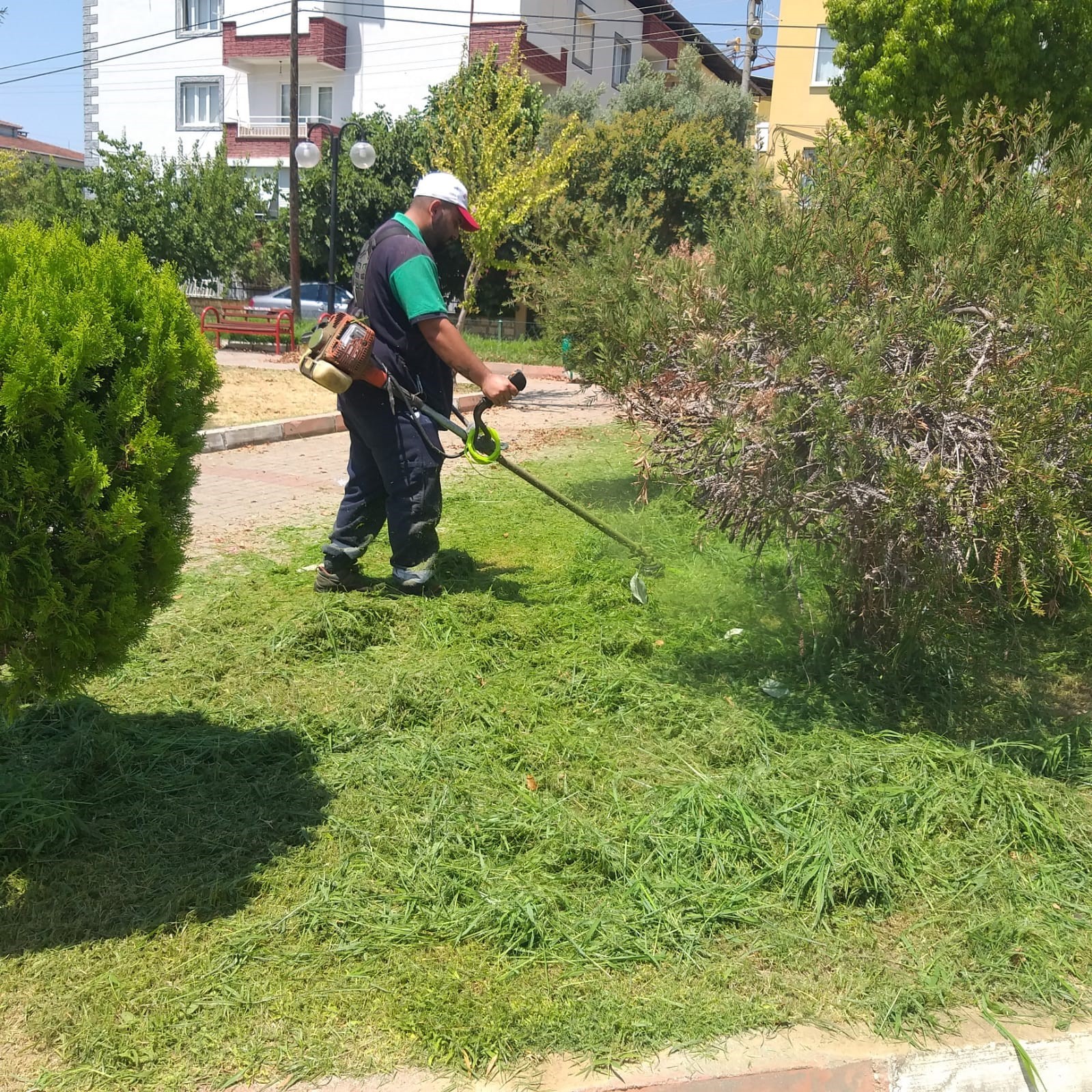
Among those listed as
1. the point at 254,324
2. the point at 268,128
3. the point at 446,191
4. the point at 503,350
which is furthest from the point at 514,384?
the point at 268,128

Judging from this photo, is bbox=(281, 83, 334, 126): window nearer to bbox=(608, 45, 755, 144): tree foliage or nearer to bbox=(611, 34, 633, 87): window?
bbox=(608, 45, 755, 144): tree foliage

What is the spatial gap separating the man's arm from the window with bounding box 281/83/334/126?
3154 cm

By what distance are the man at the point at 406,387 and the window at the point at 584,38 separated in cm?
3198

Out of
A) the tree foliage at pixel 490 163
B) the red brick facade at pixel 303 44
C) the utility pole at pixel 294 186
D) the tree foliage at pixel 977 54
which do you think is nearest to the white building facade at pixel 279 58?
the red brick facade at pixel 303 44

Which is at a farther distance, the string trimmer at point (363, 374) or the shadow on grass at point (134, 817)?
the string trimmer at point (363, 374)

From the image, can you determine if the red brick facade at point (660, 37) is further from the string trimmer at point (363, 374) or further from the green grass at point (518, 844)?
the green grass at point (518, 844)

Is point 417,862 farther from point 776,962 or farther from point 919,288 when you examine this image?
point 919,288

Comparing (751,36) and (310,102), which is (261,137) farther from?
(751,36)

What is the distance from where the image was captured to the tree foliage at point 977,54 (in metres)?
7.86

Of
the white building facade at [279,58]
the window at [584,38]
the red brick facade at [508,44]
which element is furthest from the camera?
the window at [584,38]

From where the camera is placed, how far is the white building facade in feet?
101

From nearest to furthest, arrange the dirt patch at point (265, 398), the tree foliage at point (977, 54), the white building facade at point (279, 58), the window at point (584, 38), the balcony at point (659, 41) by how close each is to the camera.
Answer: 1. the tree foliage at point (977, 54)
2. the dirt patch at point (265, 398)
3. the white building facade at point (279, 58)
4. the window at point (584, 38)
5. the balcony at point (659, 41)

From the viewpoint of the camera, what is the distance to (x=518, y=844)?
3096 mm

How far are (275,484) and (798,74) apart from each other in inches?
973
